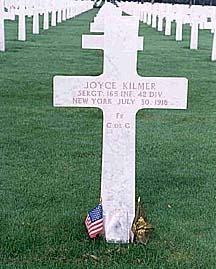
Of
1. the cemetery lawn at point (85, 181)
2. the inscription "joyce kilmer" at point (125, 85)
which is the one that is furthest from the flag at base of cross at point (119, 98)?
the cemetery lawn at point (85, 181)

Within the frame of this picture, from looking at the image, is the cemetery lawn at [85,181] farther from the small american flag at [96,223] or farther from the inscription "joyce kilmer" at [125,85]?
the inscription "joyce kilmer" at [125,85]

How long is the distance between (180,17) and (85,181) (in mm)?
14282

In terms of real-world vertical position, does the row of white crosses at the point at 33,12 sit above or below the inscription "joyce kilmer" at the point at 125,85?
below

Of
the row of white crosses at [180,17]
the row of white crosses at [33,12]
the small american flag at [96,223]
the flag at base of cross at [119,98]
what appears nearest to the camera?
the flag at base of cross at [119,98]

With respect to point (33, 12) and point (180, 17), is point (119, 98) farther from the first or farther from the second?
point (33, 12)

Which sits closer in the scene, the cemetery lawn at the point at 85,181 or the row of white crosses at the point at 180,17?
the cemetery lawn at the point at 85,181

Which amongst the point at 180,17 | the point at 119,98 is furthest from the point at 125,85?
the point at 180,17

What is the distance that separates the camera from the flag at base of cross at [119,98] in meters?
3.89

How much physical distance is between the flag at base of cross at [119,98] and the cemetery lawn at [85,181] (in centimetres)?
27

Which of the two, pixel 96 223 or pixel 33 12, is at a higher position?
pixel 96 223

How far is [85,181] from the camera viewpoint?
17.1 ft

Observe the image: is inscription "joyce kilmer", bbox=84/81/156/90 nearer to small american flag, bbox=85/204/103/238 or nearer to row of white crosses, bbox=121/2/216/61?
small american flag, bbox=85/204/103/238

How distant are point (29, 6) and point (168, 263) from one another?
17.6m

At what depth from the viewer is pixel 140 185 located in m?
5.12
